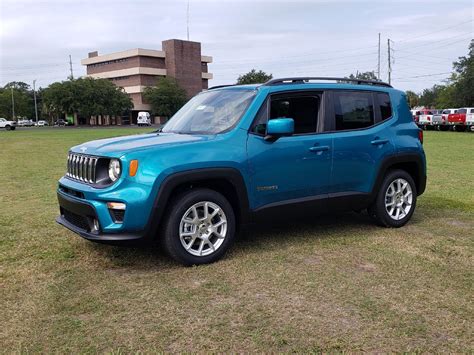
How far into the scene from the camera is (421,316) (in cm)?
367

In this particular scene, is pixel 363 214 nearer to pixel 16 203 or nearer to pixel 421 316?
pixel 421 316

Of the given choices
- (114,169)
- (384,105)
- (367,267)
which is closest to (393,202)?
(384,105)

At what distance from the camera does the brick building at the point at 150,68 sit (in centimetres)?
9806

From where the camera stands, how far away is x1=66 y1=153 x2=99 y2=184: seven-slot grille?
15.5 feet

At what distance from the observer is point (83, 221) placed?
4766 mm

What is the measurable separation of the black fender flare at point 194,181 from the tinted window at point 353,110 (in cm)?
156

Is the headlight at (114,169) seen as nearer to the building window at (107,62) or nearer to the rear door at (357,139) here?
the rear door at (357,139)

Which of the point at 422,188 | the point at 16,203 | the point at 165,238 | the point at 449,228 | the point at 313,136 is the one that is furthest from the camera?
the point at 16,203

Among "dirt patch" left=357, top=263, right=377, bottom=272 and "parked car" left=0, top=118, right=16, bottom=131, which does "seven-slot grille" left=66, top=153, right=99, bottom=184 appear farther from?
"parked car" left=0, top=118, right=16, bottom=131

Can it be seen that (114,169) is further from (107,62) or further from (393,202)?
(107,62)

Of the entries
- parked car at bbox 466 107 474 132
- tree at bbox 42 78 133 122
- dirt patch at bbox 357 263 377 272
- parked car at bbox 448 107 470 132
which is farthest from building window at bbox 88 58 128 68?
dirt patch at bbox 357 263 377 272

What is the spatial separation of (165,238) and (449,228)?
150 inches

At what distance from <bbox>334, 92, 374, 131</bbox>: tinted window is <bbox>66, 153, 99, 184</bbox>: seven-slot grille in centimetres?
282

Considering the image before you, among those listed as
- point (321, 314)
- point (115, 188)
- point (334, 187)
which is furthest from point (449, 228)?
point (115, 188)
